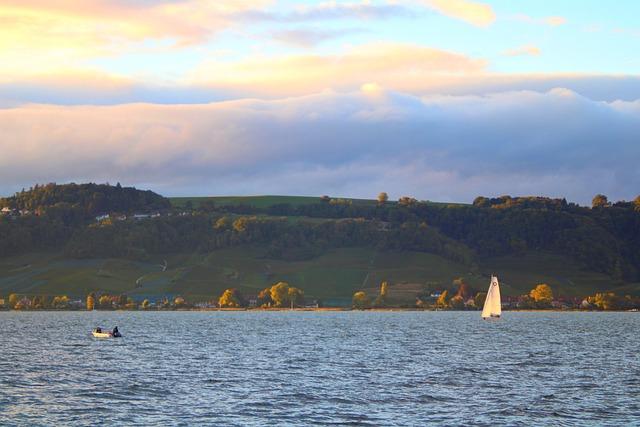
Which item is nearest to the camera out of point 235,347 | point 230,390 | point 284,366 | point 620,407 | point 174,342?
point 620,407

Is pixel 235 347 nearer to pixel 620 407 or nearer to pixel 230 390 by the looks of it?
pixel 230 390

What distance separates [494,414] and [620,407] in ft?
34.2

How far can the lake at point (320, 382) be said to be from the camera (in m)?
69.8

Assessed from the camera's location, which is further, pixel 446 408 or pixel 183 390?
pixel 183 390

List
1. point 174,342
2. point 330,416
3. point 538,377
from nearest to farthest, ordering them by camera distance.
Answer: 1. point 330,416
2. point 538,377
3. point 174,342

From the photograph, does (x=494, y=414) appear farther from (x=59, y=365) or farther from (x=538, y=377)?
(x=59, y=365)

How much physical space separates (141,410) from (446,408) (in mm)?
21872

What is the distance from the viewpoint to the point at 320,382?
9006 centimetres

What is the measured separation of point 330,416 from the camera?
228 feet

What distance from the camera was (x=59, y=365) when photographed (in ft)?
356

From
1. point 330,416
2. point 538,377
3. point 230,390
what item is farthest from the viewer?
point 538,377

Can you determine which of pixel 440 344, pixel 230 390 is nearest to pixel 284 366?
pixel 230 390

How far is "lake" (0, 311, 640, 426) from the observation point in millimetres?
69750

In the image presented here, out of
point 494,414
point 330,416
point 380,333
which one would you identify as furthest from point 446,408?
point 380,333
